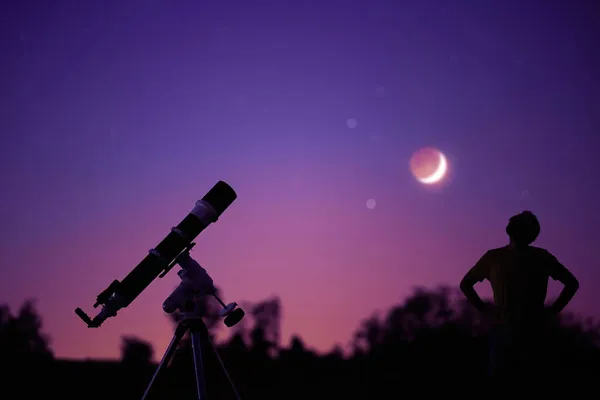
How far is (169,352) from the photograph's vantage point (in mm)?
5191

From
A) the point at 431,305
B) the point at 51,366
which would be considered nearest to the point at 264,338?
the point at 431,305

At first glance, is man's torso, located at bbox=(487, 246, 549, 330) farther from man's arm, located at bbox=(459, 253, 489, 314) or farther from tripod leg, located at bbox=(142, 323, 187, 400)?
tripod leg, located at bbox=(142, 323, 187, 400)

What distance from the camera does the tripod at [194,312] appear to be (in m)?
5.16

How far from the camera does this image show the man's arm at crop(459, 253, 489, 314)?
16.4 feet

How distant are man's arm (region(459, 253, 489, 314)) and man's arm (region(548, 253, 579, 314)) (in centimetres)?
51

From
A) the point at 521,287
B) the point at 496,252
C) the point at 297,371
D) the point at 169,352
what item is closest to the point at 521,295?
the point at 521,287

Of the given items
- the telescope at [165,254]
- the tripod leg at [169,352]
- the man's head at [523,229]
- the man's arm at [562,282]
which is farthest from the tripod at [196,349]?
the man's arm at [562,282]

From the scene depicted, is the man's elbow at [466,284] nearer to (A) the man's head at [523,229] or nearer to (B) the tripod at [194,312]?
(A) the man's head at [523,229]

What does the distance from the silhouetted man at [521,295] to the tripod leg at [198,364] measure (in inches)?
95.2

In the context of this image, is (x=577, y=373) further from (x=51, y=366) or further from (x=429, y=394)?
(x=51, y=366)

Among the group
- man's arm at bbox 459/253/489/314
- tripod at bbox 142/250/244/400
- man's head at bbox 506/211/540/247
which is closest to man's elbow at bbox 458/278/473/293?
man's arm at bbox 459/253/489/314

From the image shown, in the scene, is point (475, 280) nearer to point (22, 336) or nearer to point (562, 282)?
point (562, 282)

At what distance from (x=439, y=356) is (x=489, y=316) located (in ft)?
34.7

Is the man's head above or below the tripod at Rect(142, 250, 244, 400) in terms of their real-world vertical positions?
above
